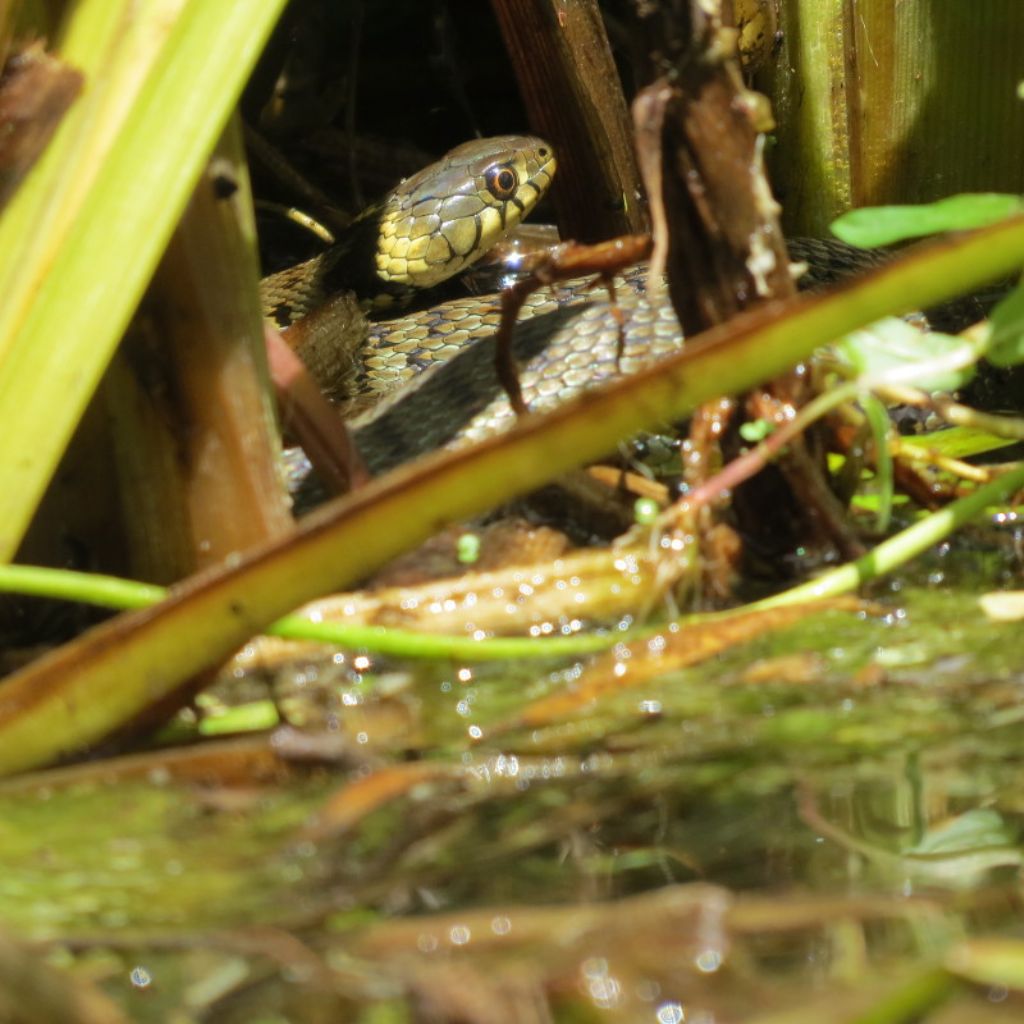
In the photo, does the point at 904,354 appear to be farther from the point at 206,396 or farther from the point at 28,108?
the point at 28,108

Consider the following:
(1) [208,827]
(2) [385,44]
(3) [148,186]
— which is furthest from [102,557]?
(2) [385,44]

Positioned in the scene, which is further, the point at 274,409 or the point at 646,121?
the point at 274,409

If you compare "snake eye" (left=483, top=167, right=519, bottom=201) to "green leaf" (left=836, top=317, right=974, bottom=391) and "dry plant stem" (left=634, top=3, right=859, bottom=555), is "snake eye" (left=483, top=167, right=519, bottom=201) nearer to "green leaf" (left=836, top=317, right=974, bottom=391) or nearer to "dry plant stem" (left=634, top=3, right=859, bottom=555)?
"dry plant stem" (left=634, top=3, right=859, bottom=555)

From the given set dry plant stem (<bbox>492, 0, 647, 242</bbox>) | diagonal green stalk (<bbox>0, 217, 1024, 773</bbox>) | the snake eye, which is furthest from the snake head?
diagonal green stalk (<bbox>0, 217, 1024, 773</bbox>)

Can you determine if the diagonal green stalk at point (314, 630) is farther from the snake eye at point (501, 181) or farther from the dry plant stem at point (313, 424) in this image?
the snake eye at point (501, 181)

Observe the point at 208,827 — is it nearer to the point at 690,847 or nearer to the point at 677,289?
the point at 690,847

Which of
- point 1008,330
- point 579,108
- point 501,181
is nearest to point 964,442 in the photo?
point 1008,330
